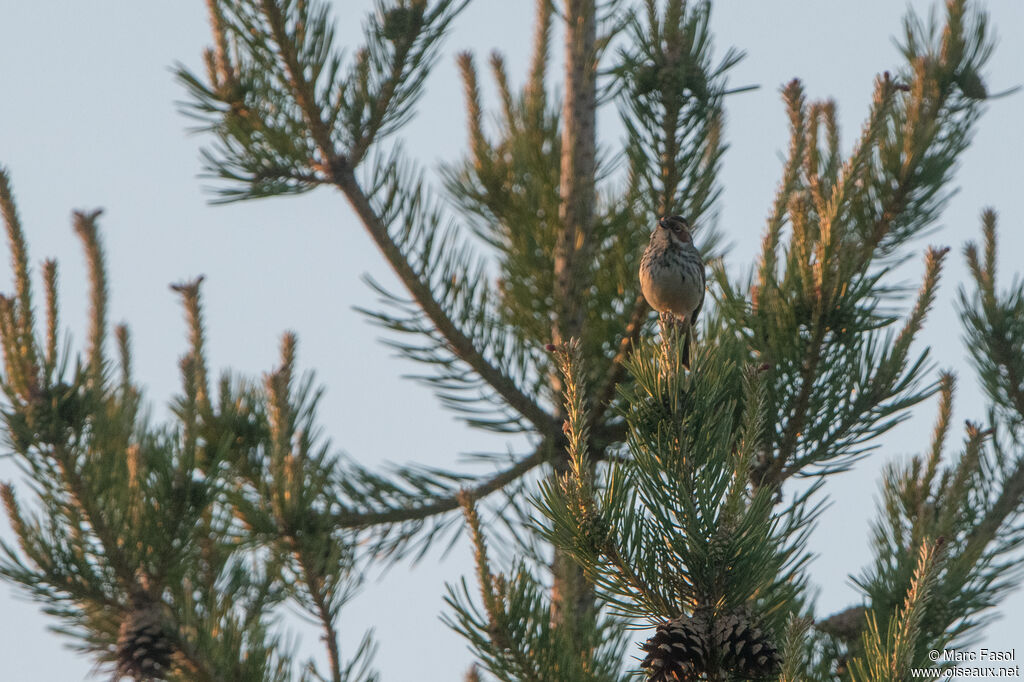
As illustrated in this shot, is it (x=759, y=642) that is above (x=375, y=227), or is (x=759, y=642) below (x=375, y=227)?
below

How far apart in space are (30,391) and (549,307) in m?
1.46

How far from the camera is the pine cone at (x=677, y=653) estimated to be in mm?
1822

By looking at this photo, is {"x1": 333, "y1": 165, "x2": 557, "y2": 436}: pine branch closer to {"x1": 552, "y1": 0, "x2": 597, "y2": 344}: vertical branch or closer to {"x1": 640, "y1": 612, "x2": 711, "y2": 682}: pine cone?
{"x1": 552, "y1": 0, "x2": 597, "y2": 344}: vertical branch

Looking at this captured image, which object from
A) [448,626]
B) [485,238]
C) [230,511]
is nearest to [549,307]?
[485,238]

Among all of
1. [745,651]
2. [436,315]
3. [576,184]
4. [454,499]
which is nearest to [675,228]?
[576,184]

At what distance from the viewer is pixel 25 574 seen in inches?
101

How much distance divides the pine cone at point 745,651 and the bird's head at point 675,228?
63.9 inches

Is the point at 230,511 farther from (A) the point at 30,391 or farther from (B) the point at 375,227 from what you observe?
(B) the point at 375,227

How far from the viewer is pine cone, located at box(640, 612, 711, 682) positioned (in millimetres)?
1822

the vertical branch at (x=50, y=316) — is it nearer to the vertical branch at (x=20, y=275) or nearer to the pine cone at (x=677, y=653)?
the vertical branch at (x=20, y=275)

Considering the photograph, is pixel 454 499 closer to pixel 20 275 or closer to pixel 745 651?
pixel 20 275

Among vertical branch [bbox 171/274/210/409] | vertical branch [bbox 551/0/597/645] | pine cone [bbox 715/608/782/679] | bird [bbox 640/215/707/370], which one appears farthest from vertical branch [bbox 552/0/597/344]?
pine cone [bbox 715/608/782/679]

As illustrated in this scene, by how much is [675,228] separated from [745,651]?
6.18 feet

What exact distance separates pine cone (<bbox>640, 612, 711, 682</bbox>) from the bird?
1063 mm
